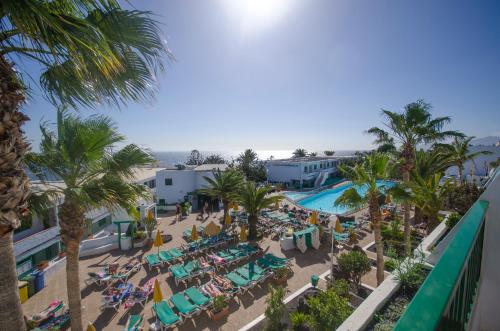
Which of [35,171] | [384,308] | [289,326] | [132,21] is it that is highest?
[132,21]

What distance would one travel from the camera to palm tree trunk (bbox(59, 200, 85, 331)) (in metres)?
6.49

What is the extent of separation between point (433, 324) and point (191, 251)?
1512 centimetres

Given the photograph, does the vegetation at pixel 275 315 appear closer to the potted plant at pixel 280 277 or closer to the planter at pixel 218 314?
the planter at pixel 218 314

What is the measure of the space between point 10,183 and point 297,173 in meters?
40.2

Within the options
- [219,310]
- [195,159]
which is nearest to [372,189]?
[219,310]

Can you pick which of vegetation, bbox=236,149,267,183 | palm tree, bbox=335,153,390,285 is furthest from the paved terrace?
vegetation, bbox=236,149,267,183

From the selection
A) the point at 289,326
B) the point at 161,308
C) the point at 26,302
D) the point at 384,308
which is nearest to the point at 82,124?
the point at 161,308

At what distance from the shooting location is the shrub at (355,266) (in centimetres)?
955

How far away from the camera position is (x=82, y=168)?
6414 mm

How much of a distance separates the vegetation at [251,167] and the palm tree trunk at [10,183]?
113ft

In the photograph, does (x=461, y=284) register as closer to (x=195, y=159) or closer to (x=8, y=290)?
(x=8, y=290)

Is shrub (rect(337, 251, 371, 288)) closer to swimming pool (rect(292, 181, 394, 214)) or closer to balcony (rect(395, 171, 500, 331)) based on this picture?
balcony (rect(395, 171, 500, 331))

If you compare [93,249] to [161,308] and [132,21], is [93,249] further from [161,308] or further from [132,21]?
[132,21]

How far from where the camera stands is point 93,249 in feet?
49.8
